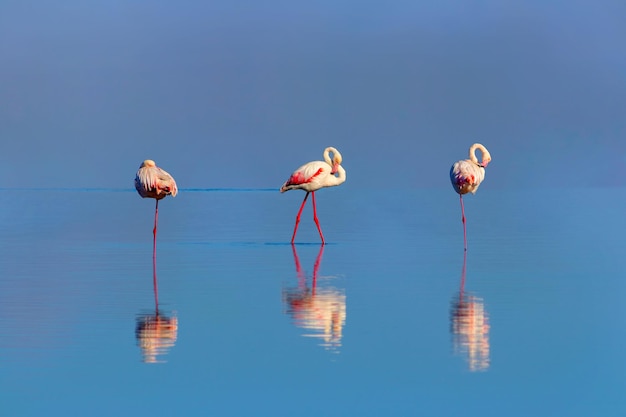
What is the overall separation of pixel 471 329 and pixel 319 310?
1.31 meters

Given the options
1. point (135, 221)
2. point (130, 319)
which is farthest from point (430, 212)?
point (130, 319)

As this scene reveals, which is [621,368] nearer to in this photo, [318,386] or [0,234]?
[318,386]

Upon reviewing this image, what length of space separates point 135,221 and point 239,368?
15898mm

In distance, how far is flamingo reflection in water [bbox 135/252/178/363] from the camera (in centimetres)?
730

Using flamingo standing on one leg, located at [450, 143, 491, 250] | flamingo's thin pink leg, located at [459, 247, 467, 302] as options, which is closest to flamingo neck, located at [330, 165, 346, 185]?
flamingo standing on one leg, located at [450, 143, 491, 250]

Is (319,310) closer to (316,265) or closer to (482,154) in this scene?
(316,265)

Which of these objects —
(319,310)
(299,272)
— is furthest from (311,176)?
(319,310)

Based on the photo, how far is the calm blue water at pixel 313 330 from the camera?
6.20 metres

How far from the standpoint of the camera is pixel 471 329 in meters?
Result: 8.16

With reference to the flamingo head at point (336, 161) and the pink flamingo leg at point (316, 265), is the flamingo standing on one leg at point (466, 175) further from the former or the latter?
the pink flamingo leg at point (316, 265)

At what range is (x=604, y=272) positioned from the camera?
1220 centimetres

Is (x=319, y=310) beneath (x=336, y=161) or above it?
beneath

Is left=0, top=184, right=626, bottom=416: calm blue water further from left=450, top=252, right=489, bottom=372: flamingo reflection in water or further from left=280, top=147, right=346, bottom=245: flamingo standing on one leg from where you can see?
left=280, top=147, right=346, bottom=245: flamingo standing on one leg

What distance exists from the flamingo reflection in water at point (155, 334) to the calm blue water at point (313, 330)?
1 cm
